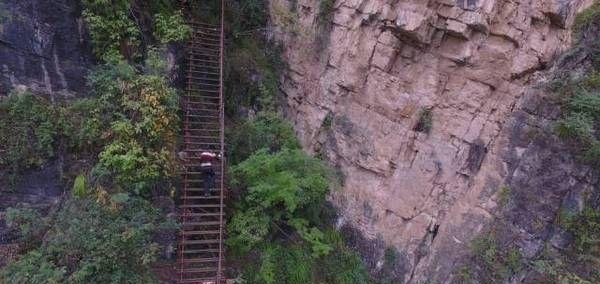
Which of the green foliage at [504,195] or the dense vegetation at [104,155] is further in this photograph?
the green foliage at [504,195]

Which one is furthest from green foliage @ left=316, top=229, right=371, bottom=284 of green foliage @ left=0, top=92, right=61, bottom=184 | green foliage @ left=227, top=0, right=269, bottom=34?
green foliage @ left=227, top=0, right=269, bottom=34

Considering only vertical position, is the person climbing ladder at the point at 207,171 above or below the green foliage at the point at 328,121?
below

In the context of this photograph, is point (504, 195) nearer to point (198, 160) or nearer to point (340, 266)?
point (340, 266)

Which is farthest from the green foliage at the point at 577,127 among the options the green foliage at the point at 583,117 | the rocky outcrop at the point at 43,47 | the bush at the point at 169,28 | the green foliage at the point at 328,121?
the rocky outcrop at the point at 43,47

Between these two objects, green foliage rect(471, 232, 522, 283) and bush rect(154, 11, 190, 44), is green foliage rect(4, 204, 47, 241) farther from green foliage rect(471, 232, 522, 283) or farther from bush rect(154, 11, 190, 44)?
green foliage rect(471, 232, 522, 283)

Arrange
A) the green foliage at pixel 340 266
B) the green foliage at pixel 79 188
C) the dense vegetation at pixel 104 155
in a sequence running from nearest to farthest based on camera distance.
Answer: the dense vegetation at pixel 104 155 → the green foliage at pixel 79 188 → the green foliage at pixel 340 266

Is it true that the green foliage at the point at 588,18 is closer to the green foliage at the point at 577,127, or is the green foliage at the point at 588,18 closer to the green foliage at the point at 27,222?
the green foliage at the point at 577,127
